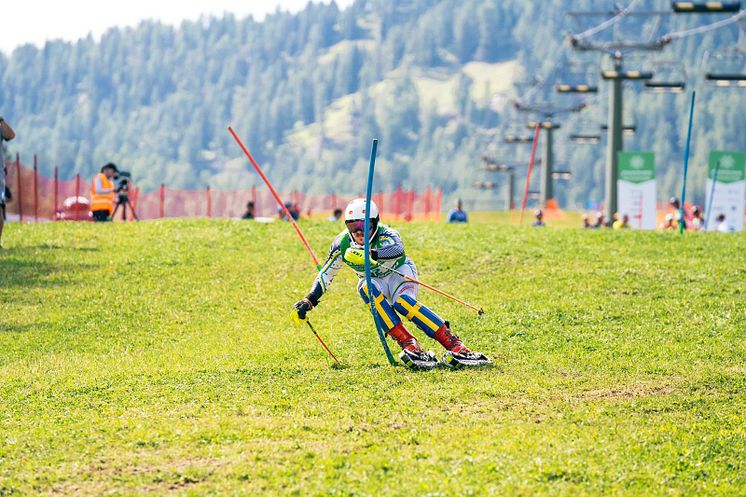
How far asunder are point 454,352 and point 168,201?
249 feet

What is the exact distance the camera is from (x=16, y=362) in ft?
55.3

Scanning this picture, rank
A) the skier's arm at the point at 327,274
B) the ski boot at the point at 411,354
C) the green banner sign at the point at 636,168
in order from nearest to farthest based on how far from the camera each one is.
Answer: the ski boot at the point at 411,354 → the skier's arm at the point at 327,274 → the green banner sign at the point at 636,168

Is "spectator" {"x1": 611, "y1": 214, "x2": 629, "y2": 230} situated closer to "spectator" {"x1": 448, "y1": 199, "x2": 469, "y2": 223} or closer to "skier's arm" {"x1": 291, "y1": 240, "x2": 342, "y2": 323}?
"spectator" {"x1": 448, "y1": 199, "x2": 469, "y2": 223}

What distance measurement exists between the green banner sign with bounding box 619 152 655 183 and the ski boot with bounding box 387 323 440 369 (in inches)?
1056

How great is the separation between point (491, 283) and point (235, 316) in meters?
5.20

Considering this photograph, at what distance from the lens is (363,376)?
550 inches

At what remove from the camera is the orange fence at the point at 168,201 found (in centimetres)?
4569

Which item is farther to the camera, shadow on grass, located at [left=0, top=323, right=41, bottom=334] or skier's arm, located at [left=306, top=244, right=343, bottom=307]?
shadow on grass, located at [left=0, top=323, right=41, bottom=334]

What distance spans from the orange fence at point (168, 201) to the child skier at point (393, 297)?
846 inches

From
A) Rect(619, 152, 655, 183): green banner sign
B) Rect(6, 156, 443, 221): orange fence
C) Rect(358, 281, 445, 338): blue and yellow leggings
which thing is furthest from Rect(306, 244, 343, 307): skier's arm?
Rect(619, 152, 655, 183): green banner sign

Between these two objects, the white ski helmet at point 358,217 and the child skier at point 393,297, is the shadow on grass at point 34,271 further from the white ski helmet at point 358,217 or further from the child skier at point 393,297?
the white ski helmet at point 358,217

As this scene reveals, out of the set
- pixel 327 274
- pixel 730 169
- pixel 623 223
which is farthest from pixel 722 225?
pixel 327 274

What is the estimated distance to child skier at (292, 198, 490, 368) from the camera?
47.5 ft

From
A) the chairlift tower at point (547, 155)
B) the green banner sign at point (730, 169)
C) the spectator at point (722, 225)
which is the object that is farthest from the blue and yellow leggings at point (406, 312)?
the chairlift tower at point (547, 155)
